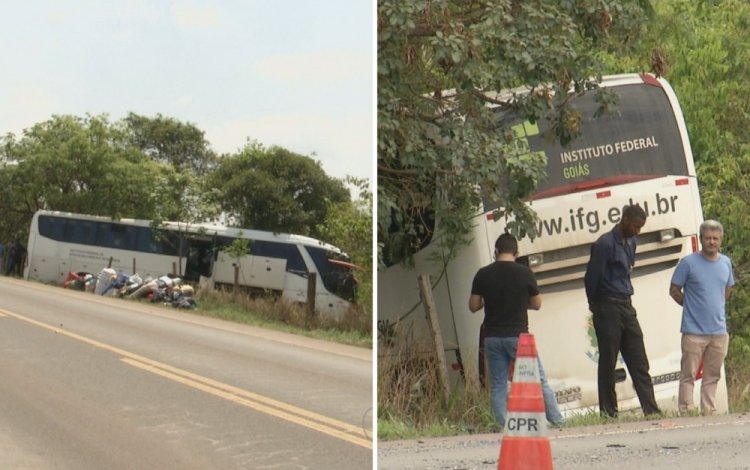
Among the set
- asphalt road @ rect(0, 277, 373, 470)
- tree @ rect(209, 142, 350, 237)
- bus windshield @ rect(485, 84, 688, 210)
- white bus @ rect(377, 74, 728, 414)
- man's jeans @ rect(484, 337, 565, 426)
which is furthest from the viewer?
bus windshield @ rect(485, 84, 688, 210)

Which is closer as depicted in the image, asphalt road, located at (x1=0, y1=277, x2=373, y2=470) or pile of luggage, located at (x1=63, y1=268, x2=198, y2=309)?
asphalt road, located at (x1=0, y1=277, x2=373, y2=470)

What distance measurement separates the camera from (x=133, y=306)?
6.69 meters

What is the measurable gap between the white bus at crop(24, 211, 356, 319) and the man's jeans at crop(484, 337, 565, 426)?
7.11 ft

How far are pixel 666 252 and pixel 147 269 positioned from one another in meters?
6.24

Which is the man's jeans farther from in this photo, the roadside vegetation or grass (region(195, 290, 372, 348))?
grass (region(195, 290, 372, 348))

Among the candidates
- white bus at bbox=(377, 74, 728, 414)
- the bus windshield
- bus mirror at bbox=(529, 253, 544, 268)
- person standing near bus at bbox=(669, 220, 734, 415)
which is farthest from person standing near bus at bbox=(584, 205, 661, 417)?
the bus windshield

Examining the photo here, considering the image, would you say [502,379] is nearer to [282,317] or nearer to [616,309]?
[616,309]

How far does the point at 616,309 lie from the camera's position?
10.1 meters

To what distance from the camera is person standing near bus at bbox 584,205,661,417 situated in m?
9.98

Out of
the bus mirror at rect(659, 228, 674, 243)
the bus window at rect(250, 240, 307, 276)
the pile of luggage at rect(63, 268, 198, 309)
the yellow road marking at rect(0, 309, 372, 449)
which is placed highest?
the bus mirror at rect(659, 228, 674, 243)

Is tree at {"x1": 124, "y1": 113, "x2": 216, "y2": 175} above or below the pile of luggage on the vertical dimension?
above

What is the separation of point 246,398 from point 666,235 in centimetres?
480

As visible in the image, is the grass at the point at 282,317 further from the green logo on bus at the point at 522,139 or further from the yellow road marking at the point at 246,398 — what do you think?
the green logo on bus at the point at 522,139

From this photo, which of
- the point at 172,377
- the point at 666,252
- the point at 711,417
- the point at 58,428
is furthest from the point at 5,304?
the point at 666,252
